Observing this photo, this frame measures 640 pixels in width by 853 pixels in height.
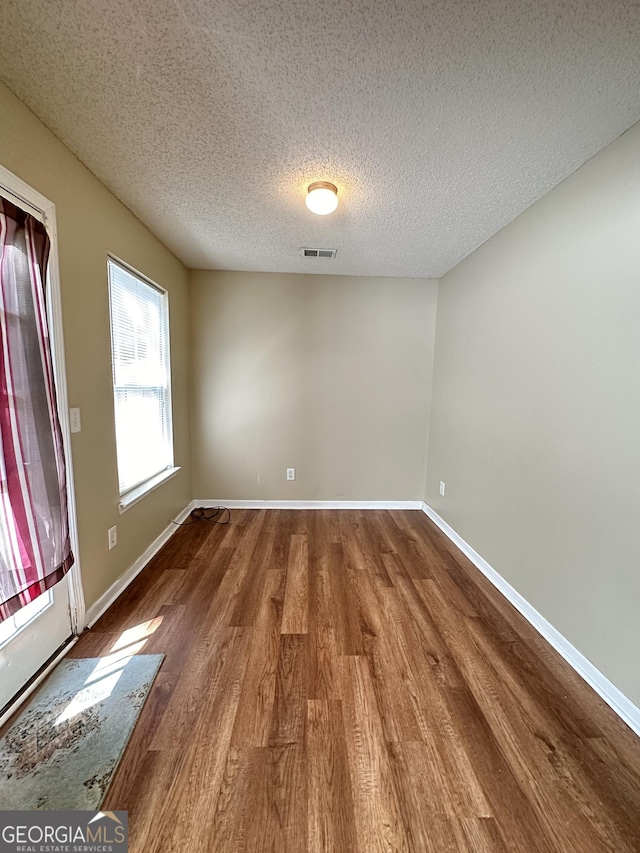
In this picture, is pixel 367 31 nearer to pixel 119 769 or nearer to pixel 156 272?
pixel 156 272

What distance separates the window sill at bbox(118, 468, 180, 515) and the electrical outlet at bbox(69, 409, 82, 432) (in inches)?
24.8

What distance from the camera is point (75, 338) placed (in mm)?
1598

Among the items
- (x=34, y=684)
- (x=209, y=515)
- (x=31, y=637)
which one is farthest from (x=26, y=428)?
(x=209, y=515)

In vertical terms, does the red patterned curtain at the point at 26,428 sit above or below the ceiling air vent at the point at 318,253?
below

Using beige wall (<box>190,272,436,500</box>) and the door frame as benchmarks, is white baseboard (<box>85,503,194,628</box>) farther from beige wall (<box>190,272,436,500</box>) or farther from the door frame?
beige wall (<box>190,272,436,500</box>)

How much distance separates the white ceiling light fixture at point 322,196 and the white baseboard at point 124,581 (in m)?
2.60

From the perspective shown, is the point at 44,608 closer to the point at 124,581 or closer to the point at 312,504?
the point at 124,581

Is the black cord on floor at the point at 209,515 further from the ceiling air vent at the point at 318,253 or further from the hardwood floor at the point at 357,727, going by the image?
the ceiling air vent at the point at 318,253

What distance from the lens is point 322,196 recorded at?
5.64 feet

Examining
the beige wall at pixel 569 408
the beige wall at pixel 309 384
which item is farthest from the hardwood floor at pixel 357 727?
the beige wall at pixel 309 384

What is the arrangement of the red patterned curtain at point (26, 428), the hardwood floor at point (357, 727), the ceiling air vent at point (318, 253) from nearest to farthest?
the hardwood floor at point (357, 727)
the red patterned curtain at point (26, 428)
the ceiling air vent at point (318, 253)

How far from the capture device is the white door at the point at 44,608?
1.26 meters

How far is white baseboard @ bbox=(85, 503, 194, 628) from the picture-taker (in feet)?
5.77

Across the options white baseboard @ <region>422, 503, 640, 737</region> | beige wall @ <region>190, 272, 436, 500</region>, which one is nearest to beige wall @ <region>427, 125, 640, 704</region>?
white baseboard @ <region>422, 503, 640, 737</region>
